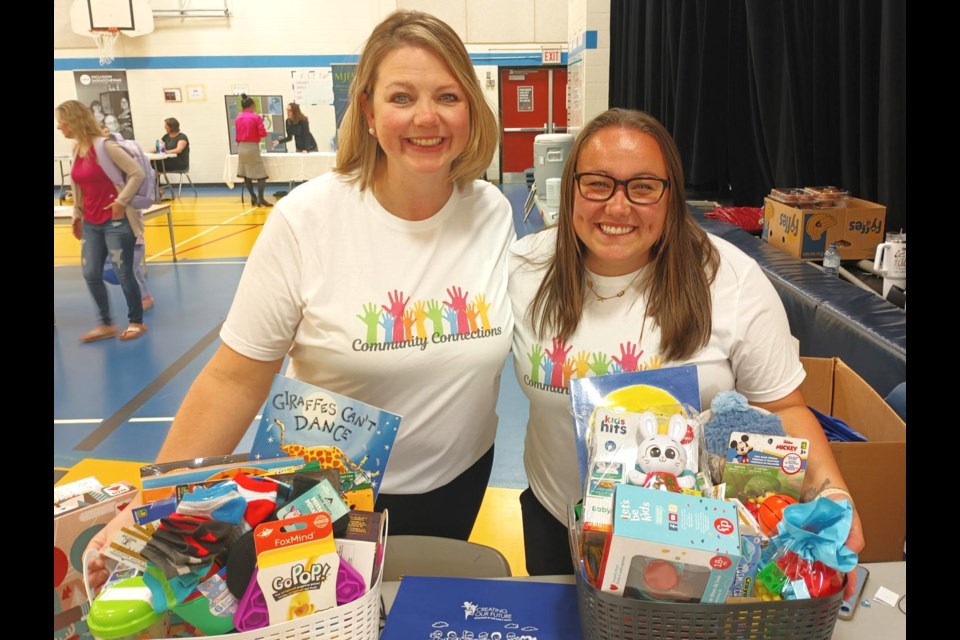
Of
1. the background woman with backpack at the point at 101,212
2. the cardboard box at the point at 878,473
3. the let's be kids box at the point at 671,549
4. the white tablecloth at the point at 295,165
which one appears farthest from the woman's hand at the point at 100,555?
the white tablecloth at the point at 295,165

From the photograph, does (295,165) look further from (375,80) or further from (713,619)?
(713,619)

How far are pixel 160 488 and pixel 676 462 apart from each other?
713mm

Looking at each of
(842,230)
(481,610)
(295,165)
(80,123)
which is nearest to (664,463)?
(481,610)

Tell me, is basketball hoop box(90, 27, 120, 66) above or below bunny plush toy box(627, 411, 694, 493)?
above

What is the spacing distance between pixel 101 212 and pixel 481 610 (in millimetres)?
5168

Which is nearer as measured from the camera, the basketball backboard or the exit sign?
the basketball backboard

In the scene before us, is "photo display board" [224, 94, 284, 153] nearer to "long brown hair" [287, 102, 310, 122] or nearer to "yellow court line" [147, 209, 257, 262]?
"long brown hair" [287, 102, 310, 122]

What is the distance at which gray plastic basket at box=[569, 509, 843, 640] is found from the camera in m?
0.80

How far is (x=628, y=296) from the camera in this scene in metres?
1.45

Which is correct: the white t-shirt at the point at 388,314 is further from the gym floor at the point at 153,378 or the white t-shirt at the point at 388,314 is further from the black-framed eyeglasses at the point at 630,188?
the gym floor at the point at 153,378

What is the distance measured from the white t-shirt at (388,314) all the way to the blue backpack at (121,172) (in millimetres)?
4271

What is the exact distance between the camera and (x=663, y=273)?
1.44 meters

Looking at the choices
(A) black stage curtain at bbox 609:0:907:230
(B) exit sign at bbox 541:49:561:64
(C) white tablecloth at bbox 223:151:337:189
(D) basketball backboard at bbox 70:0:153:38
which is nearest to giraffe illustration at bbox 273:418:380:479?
(A) black stage curtain at bbox 609:0:907:230

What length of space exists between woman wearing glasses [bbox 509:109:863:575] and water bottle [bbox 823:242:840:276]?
186cm
